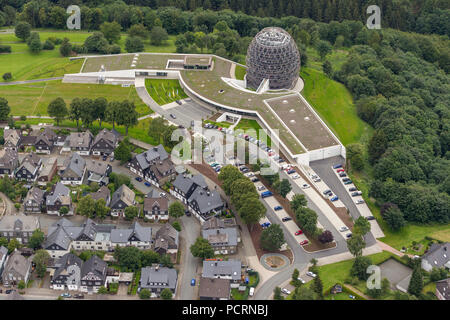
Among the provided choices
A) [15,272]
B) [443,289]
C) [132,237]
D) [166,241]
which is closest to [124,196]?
Answer: [132,237]

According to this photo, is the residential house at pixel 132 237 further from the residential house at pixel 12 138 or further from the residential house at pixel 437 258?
the residential house at pixel 437 258

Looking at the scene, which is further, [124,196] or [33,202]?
[124,196]

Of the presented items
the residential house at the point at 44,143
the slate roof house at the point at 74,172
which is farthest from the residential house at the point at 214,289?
the residential house at the point at 44,143

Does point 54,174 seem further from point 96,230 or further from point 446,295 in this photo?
point 446,295

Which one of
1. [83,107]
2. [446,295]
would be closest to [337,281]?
[446,295]

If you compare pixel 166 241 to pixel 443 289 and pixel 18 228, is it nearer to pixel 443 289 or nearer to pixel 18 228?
pixel 18 228
